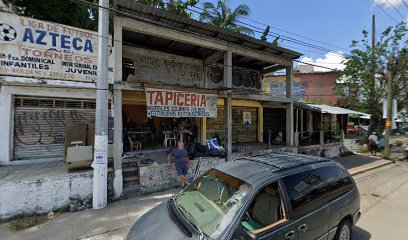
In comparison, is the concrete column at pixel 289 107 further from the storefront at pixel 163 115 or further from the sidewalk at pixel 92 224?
the sidewalk at pixel 92 224

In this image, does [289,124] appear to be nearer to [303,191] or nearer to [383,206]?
[383,206]

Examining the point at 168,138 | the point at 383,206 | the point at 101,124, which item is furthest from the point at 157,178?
the point at 383,206

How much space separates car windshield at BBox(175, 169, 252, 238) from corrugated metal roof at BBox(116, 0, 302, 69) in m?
5.01

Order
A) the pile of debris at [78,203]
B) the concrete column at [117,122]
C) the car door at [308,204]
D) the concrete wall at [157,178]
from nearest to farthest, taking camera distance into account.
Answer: the car door at [308,204], the pile of debris at [78,203], the concrete column at [117,122], the concrete wall at [157,178]

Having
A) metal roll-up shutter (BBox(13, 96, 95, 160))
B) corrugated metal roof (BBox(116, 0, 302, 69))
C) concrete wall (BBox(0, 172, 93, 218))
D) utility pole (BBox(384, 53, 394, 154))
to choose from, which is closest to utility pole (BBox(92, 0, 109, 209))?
concrete wall (BBox(0, 172, 93, 218))

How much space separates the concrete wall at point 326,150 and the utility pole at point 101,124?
9700 millimetres

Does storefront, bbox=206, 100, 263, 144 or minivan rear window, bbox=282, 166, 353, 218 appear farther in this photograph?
storefront, bbox=206, 100, 263, 144

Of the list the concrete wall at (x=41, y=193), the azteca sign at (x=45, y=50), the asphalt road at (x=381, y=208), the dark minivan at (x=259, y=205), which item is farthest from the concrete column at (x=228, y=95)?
the concrete wall at (x=41, y=193)

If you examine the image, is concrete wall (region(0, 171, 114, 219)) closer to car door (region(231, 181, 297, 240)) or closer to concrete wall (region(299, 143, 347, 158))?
car door (region(231, 181, 297, 240))

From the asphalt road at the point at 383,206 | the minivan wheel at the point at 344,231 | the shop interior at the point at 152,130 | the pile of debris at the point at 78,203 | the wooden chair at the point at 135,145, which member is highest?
the shop interior at the point at 152,130

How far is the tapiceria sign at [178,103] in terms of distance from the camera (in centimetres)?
665

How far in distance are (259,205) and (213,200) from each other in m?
0.62

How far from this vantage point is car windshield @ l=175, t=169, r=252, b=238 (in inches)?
95.0

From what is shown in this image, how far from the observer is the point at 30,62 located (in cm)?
573
